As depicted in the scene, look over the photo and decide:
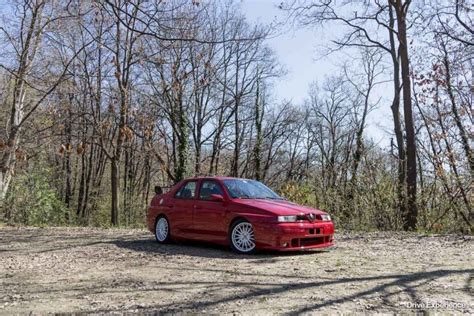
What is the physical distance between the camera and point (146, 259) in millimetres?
8586

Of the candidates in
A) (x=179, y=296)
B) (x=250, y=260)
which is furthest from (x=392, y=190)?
(x=179, y=296)

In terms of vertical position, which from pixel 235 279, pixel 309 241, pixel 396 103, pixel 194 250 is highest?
pixel 396 103

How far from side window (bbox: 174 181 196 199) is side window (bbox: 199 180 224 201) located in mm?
249

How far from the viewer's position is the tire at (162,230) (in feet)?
35.2

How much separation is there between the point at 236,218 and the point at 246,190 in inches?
38.4

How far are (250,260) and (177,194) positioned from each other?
3054 mm

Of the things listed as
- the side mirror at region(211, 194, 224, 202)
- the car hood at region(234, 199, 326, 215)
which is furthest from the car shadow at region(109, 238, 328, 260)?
the side mirror at region(211, 194, 224, 202)

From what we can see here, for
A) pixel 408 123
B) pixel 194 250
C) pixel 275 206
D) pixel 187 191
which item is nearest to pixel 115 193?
pixel 187 191

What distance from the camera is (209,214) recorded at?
31.8 feet

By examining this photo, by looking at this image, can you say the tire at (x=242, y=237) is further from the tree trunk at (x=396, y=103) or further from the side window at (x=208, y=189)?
the tree trunk at (x=396, y=103)

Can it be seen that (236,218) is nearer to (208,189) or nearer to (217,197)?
(217,197)

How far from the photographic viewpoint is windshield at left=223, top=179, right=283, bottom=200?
9.73 m

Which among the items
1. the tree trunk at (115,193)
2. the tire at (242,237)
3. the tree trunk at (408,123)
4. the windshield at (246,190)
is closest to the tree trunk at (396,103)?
the tree trunk at (408,123)

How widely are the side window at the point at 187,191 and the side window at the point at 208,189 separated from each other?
0.82 feet
